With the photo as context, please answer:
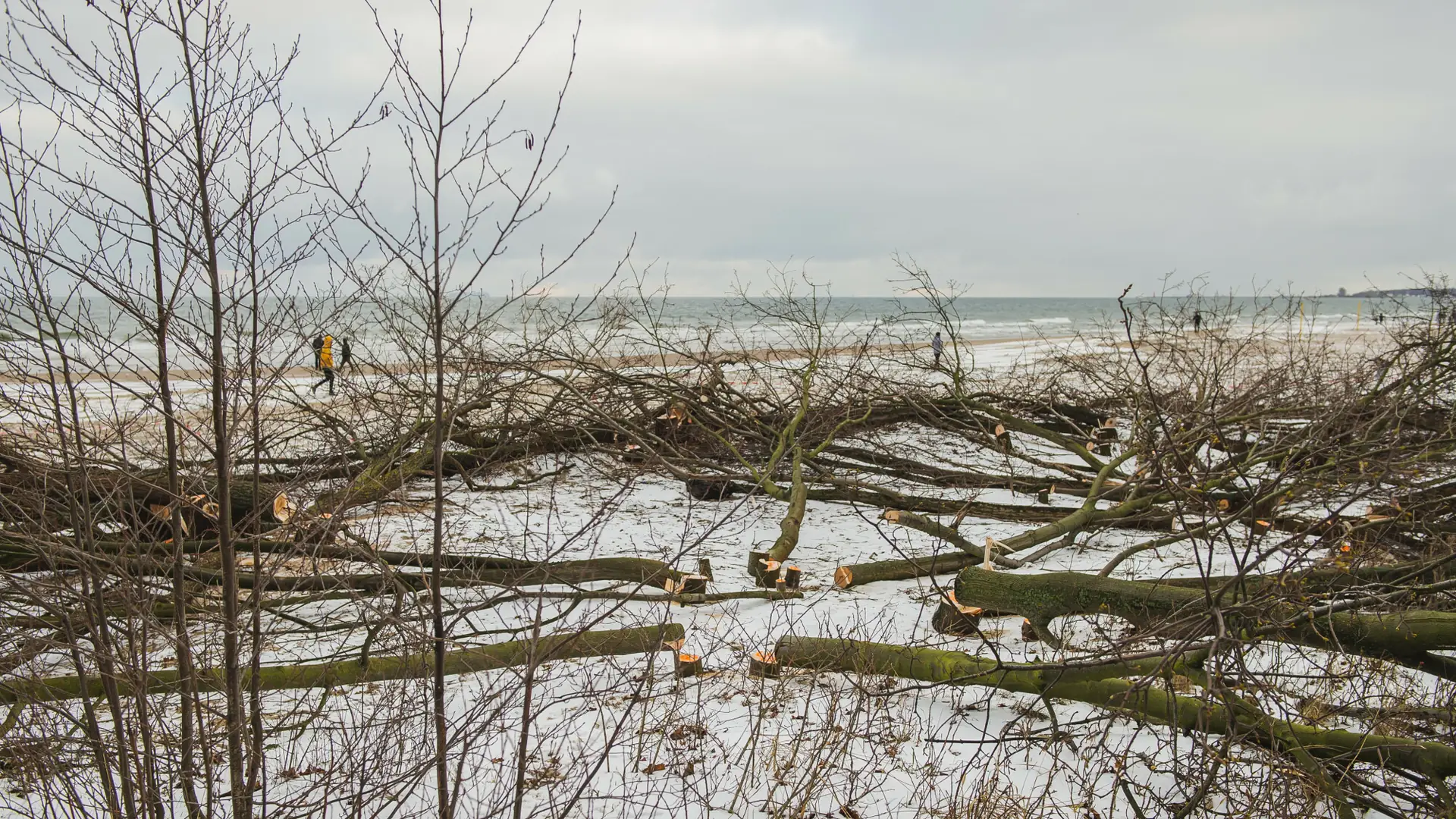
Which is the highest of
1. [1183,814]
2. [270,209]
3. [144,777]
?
[270,209]

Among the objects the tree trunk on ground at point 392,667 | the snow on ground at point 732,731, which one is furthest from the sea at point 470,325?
the tree trunk on ground at point 392,667

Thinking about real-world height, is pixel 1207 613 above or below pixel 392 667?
above

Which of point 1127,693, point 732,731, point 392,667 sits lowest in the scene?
point 732,731

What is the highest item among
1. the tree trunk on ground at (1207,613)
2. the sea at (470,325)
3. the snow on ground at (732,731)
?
the sea at (470,325)

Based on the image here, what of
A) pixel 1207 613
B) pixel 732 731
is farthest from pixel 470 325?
pixel 1207 613

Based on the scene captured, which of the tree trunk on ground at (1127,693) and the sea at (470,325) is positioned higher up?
the sea at (470,325)

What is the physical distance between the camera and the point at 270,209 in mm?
2262

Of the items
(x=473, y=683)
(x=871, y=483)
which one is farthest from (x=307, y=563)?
(x=871, y=483)

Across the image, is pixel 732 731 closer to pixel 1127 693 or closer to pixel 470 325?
pixel 1127 693

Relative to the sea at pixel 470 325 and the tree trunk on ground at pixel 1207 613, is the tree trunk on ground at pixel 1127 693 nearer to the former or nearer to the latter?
the tree trunk on ground at pixel 1207 613

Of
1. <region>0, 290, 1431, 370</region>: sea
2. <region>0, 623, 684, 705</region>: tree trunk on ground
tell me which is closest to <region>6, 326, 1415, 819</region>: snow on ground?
<region>0, 623, 684, 705</region>: tree trunk on ground

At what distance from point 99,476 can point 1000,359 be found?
20.9 meters

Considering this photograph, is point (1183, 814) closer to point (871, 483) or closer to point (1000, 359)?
Result: point (871, 483)

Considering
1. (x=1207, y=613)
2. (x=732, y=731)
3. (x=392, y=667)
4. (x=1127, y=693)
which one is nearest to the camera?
(x=1127, y=693)
